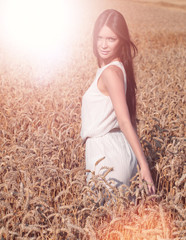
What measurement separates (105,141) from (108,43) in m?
0.66

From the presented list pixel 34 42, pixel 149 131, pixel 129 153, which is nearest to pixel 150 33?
pixel 34 42

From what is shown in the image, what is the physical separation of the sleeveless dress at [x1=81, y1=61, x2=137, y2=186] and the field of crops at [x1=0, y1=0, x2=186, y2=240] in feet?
0.35

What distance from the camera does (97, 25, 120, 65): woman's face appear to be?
1985 mm

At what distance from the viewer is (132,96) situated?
215cm

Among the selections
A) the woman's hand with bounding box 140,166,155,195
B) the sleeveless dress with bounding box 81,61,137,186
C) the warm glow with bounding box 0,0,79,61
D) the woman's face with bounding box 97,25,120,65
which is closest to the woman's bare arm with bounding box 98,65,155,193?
the woman's hand with bounding box 140,166,155,195

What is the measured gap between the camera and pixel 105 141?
78.2 inches

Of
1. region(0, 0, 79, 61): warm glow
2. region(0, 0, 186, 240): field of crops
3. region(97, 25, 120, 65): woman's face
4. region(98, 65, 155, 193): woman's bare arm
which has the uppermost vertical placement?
region(0, 0, 79, 61): warm glow

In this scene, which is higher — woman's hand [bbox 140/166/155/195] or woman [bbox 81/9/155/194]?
woman [bbox 81/9/155/194]

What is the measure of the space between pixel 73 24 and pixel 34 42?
17.3 ft

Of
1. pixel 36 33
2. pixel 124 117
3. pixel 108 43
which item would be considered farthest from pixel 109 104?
pixel 36 33

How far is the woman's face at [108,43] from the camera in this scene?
199 centimetres

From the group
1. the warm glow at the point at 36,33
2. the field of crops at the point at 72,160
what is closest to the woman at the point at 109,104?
the field of crops at the point at 72,160

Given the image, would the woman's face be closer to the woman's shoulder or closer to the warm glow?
the woman's shoulder

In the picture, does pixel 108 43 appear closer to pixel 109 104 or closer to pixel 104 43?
pixel 104 43
